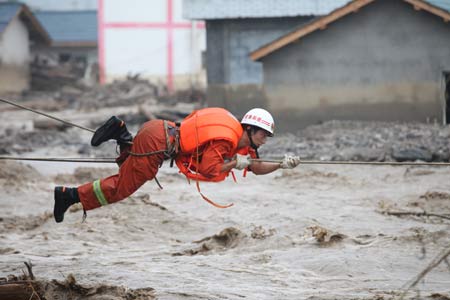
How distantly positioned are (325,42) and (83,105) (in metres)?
14.7

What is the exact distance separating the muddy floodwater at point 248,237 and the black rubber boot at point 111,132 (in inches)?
51.1

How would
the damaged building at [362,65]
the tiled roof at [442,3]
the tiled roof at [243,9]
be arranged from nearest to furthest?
the tiled roof at [442,3] < the damaged building at [362,65] < the tiled roof at [243,9]

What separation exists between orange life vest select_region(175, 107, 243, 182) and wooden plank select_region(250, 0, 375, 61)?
12978 millimetres

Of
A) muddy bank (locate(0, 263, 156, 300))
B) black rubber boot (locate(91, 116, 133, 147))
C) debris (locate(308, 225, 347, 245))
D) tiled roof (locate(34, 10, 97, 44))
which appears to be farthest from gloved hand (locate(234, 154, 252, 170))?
tiled roof (locate(34, 10, 97, 44))

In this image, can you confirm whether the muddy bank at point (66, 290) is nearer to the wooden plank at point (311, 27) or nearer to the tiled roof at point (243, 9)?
the wooden plank at point (311, 27)

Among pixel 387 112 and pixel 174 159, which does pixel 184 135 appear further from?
pixel 387 112

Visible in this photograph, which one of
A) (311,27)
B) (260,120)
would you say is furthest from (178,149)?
(311,27)

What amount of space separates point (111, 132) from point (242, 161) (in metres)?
1.23

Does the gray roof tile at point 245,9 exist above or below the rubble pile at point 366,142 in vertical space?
above

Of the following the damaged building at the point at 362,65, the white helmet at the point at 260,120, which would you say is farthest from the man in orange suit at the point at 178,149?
the damaged building at the point at 362,65

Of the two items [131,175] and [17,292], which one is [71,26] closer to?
[131,175]

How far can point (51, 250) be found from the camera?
1009 centimetres

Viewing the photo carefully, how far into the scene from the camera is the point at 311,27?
20.8 m

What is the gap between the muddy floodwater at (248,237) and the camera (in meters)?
8.15
